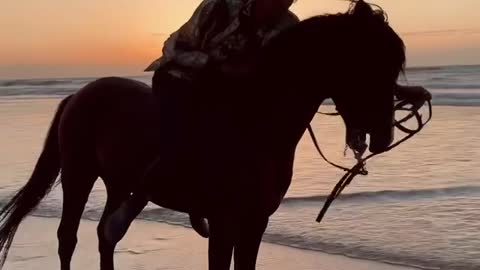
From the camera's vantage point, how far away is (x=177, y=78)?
12.3 feet

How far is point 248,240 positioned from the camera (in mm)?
3637

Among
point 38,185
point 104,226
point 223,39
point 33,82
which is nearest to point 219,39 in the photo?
point 223,39

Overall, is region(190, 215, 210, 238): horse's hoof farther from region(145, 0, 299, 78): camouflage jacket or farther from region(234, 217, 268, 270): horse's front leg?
region(145, 0, 299, 78): camouflage jacket

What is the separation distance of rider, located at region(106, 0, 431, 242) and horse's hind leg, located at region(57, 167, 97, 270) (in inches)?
38.8

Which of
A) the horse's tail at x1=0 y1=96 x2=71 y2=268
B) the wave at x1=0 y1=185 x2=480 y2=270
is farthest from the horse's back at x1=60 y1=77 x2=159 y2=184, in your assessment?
the wave at x1=0 y1=185 x2=480 y2=270

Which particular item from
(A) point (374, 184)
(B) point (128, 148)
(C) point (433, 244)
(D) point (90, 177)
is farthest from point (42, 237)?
(A) point (374, 184)

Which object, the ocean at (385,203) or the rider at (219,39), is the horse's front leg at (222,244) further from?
the ocean at (385,203)

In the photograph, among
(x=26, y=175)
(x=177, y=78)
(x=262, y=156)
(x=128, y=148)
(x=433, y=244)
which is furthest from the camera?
(x=26, y=175)

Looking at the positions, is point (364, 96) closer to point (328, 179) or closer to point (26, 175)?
point (328, 179)

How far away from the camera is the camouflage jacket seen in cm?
350

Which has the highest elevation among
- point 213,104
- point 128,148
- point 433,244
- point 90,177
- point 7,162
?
point 213,104

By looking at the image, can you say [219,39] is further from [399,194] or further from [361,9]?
[399,194]

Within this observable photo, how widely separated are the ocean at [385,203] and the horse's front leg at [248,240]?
3.19 feet

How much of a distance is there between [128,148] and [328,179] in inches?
204
